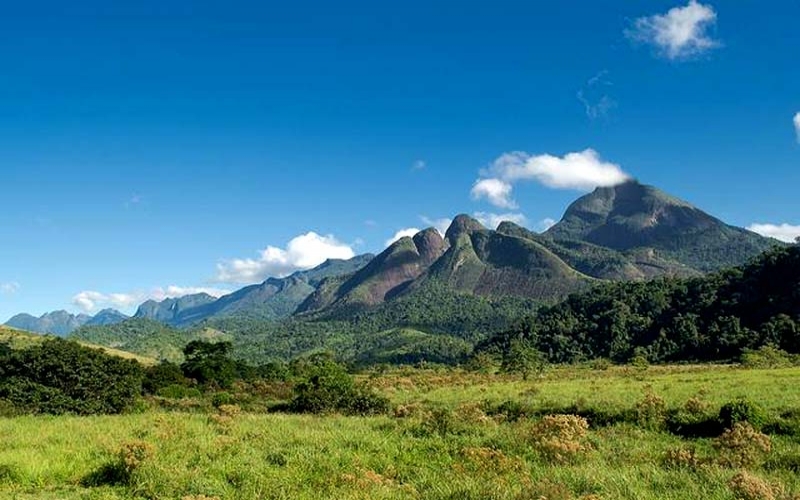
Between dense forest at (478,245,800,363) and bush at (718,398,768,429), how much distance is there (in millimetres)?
87307

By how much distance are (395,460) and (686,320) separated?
14828cm

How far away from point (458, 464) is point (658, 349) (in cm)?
13471

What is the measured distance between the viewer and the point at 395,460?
56.2 feet

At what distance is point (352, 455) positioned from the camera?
17.5 metres

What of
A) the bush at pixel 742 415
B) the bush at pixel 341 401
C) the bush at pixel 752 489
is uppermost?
the bush at pixel 752 489

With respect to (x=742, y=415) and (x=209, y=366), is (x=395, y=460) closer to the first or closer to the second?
(x=742, y=415)

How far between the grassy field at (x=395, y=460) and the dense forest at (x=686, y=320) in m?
95.0

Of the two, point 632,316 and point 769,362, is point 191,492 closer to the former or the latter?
point 769,362

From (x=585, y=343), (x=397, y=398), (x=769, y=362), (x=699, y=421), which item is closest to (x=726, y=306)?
(x=585, y=343)

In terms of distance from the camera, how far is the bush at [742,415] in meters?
22.8

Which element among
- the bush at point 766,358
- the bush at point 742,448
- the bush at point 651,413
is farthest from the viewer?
the bush at point 766,358

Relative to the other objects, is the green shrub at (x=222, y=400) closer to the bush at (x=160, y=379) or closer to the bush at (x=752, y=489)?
the bush at (x=160, y=379)

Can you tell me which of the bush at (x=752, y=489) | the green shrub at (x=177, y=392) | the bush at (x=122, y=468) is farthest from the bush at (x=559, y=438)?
the green shrub at (x=177, y=392)

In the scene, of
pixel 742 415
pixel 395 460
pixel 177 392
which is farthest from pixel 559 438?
pixel 177 392
